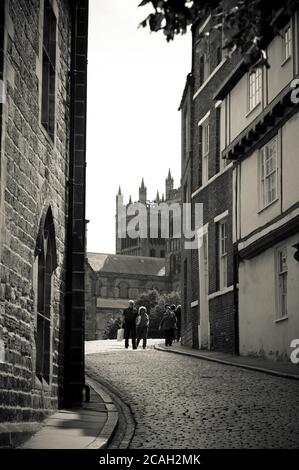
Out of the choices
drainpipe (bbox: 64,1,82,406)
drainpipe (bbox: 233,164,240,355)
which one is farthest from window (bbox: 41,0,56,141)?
drainpipe (bbox: 233,164,240,355)

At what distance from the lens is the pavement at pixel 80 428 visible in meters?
10.9

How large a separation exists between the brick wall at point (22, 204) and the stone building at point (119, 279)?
120m

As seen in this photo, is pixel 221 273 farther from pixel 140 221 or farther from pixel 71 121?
pixel 140 221


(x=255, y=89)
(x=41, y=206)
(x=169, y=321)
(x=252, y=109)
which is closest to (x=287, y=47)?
(x=255, y=89)

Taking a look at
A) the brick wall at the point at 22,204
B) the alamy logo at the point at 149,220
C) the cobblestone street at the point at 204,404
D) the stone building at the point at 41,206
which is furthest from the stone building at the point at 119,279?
the brick wall at the point at 22,204

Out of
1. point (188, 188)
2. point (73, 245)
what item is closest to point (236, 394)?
point (73, 245)

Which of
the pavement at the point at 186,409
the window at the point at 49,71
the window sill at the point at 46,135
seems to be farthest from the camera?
the window at the point at 49,71

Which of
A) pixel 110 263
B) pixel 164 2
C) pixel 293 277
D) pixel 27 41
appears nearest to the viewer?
pixel 164 2

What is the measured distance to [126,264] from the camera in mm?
144375

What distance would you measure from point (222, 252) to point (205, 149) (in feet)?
14.3

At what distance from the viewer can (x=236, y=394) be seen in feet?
51.0

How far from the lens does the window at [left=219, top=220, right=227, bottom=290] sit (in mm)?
28250

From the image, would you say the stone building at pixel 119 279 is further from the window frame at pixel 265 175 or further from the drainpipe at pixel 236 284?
the window frame at pixel 265 175

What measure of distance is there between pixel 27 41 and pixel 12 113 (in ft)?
4.88
